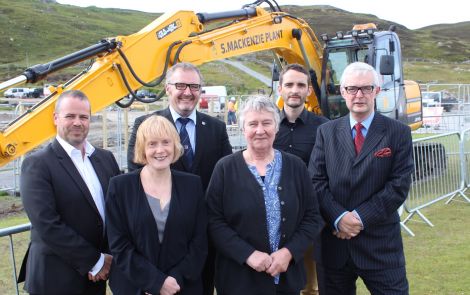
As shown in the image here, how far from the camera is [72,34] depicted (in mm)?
99812

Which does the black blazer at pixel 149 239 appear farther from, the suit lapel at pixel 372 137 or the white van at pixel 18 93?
the white van at pixel 18 93

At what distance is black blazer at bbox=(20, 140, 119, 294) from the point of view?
340 cm

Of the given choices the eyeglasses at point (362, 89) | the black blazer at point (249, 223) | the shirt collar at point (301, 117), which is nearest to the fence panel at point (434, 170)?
the shirt collar at point (301, 117)

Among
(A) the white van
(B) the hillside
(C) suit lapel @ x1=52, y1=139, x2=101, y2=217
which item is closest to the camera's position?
(C) suit lapel @ x1=52, y1=139, x2=101, y2=217

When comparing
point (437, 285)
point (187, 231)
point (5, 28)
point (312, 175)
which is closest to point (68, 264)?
point (187, 231)

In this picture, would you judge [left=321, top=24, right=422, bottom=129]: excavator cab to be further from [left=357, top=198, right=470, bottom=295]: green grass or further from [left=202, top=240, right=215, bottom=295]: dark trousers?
[left=202, top=240, right=215, bottom=295]: dark trousers

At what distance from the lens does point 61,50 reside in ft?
289

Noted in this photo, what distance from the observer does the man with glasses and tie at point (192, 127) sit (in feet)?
13.4

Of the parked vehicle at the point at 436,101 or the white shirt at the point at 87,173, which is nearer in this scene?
the white shirt at the point at 87,173

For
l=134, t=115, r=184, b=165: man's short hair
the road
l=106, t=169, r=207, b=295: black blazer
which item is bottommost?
l=106, t=169, r=207, b=295: black blazer

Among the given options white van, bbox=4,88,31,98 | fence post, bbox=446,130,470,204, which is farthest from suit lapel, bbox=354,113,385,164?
white van, bbox=4,88,31,98

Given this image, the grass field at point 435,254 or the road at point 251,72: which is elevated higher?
the road at point 251,72

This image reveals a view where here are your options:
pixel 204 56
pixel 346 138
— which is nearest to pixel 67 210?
pixel 346 138

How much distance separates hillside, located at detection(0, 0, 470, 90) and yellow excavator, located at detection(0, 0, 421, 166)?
51469mm
